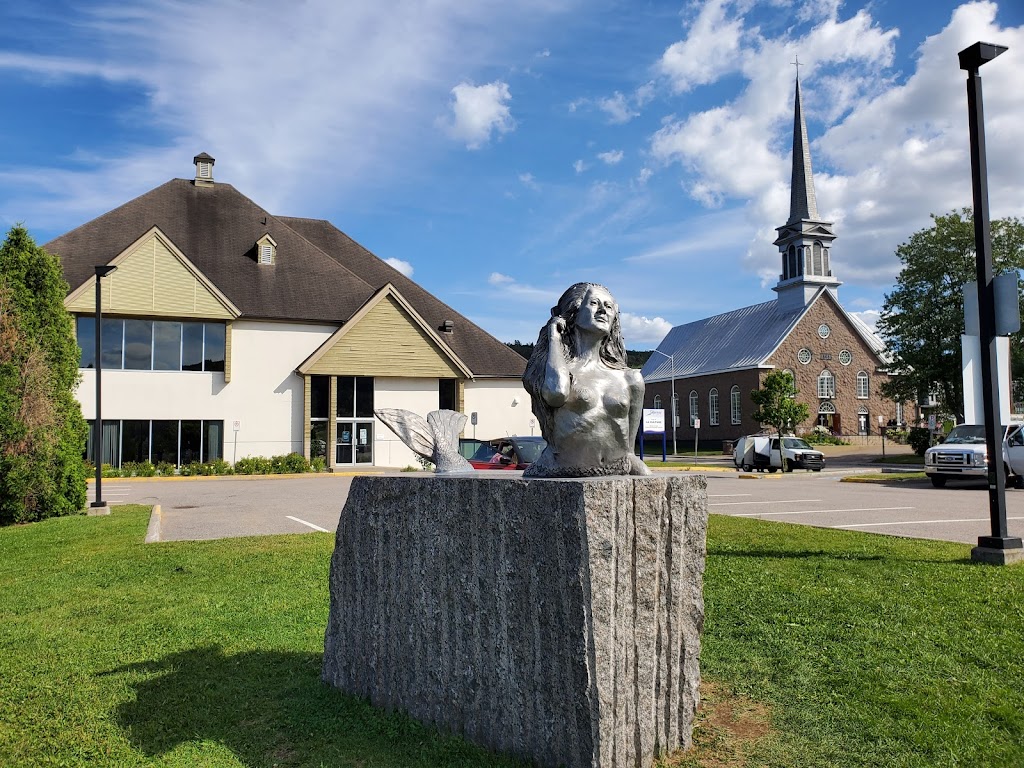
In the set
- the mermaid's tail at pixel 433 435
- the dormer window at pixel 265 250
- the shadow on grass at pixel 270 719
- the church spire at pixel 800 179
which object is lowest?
the shadow on grass at pixel 270 719

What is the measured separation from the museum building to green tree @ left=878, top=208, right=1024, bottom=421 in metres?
22.7

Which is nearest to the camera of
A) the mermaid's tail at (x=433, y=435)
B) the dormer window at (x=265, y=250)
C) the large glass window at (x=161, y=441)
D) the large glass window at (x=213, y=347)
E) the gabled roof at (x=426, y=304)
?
the mermaid's tail at (x=433, y=435)

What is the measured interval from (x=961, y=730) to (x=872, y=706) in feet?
1.50

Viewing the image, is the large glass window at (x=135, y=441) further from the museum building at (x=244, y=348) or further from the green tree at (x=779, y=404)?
the green tree at (x=779, y=404)

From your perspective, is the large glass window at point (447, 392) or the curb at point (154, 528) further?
A: the large glass window at point (447, 392)

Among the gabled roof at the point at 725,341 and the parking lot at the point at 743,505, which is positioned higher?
the gabled roof at the point at 725,341

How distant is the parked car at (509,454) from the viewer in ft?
50.9

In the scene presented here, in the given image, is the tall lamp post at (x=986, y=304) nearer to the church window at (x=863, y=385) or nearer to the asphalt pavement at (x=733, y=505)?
the asphalt pavement at (x=733, y=505)

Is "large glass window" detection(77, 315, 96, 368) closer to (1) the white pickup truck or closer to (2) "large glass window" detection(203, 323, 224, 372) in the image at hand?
(2) "large glass window" detection(203, 323, 224, 372)

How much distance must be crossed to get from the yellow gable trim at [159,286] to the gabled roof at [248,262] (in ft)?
2.44

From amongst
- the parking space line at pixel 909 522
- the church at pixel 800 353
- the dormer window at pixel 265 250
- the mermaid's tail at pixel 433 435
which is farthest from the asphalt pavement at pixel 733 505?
the church at pixel 800 353

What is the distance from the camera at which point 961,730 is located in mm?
3854

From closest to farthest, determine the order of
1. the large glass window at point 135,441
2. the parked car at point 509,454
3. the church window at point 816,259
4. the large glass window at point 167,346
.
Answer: the parked car at point 509,454 < the large glass window at point 135,441 < the large glass window at point 167,346 < the church window at point 816,259

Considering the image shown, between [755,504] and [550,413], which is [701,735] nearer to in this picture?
[550,413]
